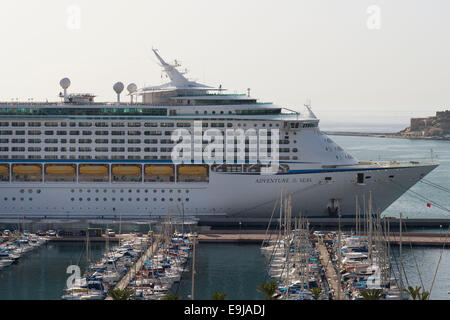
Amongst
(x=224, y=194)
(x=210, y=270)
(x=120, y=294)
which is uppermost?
(x=224, y=194)

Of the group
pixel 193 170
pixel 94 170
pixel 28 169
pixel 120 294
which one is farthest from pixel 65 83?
pixel 120 294

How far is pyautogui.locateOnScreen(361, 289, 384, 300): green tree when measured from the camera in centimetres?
2837

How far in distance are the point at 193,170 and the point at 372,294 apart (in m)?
16.1

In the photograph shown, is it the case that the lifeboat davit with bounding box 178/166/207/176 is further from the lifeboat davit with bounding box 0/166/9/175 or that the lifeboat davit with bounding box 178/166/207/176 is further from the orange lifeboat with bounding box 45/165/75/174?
the lifeboat davit with bounding box 0/166/9/175

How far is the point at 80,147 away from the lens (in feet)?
144

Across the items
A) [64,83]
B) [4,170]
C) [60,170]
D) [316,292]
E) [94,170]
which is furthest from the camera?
[64,83]

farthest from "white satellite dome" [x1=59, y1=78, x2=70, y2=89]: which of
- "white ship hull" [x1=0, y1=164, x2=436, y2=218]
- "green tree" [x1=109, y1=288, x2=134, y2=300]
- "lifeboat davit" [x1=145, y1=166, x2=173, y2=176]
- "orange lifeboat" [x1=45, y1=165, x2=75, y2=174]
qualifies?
"green tree" [x1=109, y1=288, x2=134, y2=300]

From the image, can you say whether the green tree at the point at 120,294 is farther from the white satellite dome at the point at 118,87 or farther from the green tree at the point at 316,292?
the white satellite dome at the point at 118,87

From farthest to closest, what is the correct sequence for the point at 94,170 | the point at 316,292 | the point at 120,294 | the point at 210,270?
the point at 94,170 → the point at 210,270 → the point at 316,292 → the point at 120,294

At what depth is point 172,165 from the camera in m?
43.2

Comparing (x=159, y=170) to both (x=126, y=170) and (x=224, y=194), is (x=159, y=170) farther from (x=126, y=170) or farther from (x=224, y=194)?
(x=224, y=194)

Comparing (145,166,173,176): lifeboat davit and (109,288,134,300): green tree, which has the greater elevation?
(145,166,173,176): lifeboat davit

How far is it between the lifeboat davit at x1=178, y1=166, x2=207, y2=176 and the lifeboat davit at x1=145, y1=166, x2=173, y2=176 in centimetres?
55
